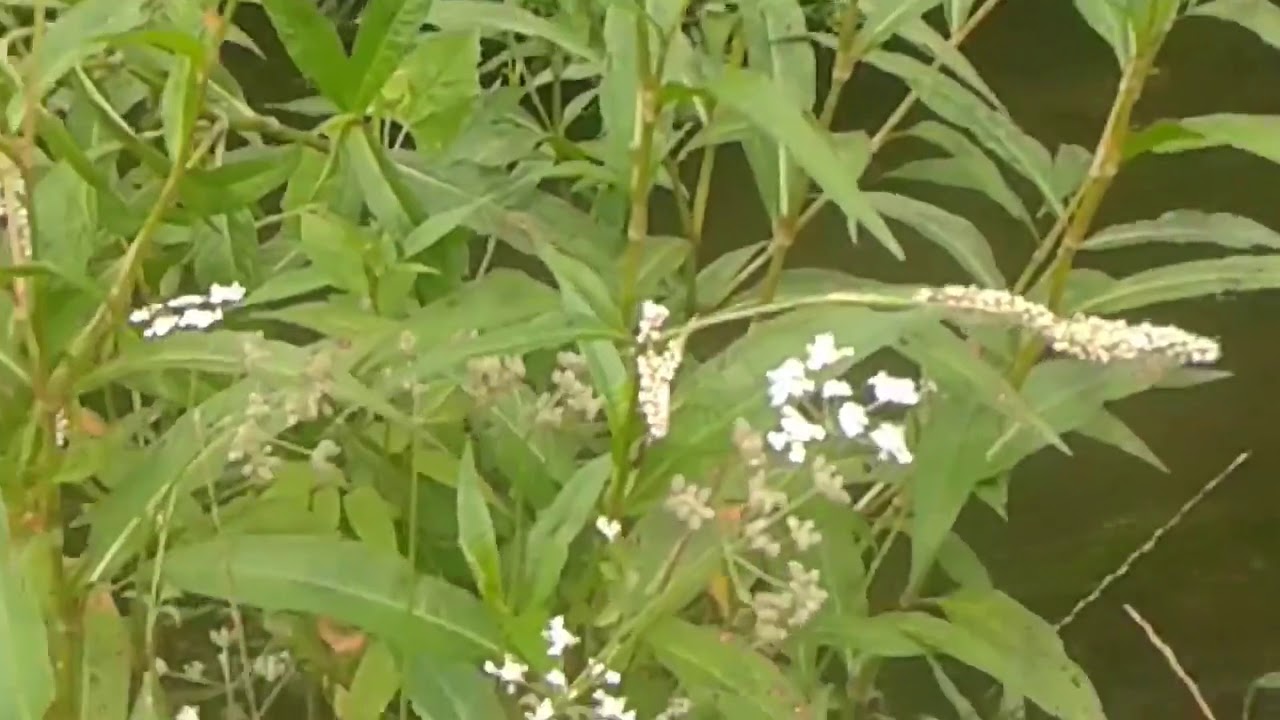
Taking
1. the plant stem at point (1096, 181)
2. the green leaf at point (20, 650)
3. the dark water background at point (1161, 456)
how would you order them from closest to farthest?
the green leaf at point (20, 650) → the plant stem at point (1096, 181) → the dark water background at point (1161, 456)

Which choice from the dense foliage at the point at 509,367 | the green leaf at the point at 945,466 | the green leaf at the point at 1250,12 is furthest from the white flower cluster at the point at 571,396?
the green leaf at the point at 1250,12

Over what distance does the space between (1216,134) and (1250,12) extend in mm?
87

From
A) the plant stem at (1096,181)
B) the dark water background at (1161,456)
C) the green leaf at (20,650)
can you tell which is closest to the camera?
the green leaf at (20,650)

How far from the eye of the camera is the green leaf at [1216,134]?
0.44 meters

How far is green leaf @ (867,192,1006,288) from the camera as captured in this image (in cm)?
55

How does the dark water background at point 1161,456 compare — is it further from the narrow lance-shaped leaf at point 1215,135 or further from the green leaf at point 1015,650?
the narrow lance-shaped leaf at point 1215,135

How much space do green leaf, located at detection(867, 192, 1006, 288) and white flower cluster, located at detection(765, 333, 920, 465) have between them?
0.10 meters

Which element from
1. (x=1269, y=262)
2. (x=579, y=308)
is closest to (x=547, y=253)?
(x=579, y=308)

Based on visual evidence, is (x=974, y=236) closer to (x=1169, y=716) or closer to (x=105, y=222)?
(x=105, y=222)

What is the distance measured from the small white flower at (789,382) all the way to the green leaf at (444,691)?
0.41ft

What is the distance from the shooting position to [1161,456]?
4.13 ft

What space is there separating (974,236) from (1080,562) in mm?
711

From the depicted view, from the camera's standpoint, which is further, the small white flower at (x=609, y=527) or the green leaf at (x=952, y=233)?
the green leaf at (x=952, y=233)

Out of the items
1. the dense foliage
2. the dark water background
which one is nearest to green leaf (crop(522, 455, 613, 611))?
the dense foliage
